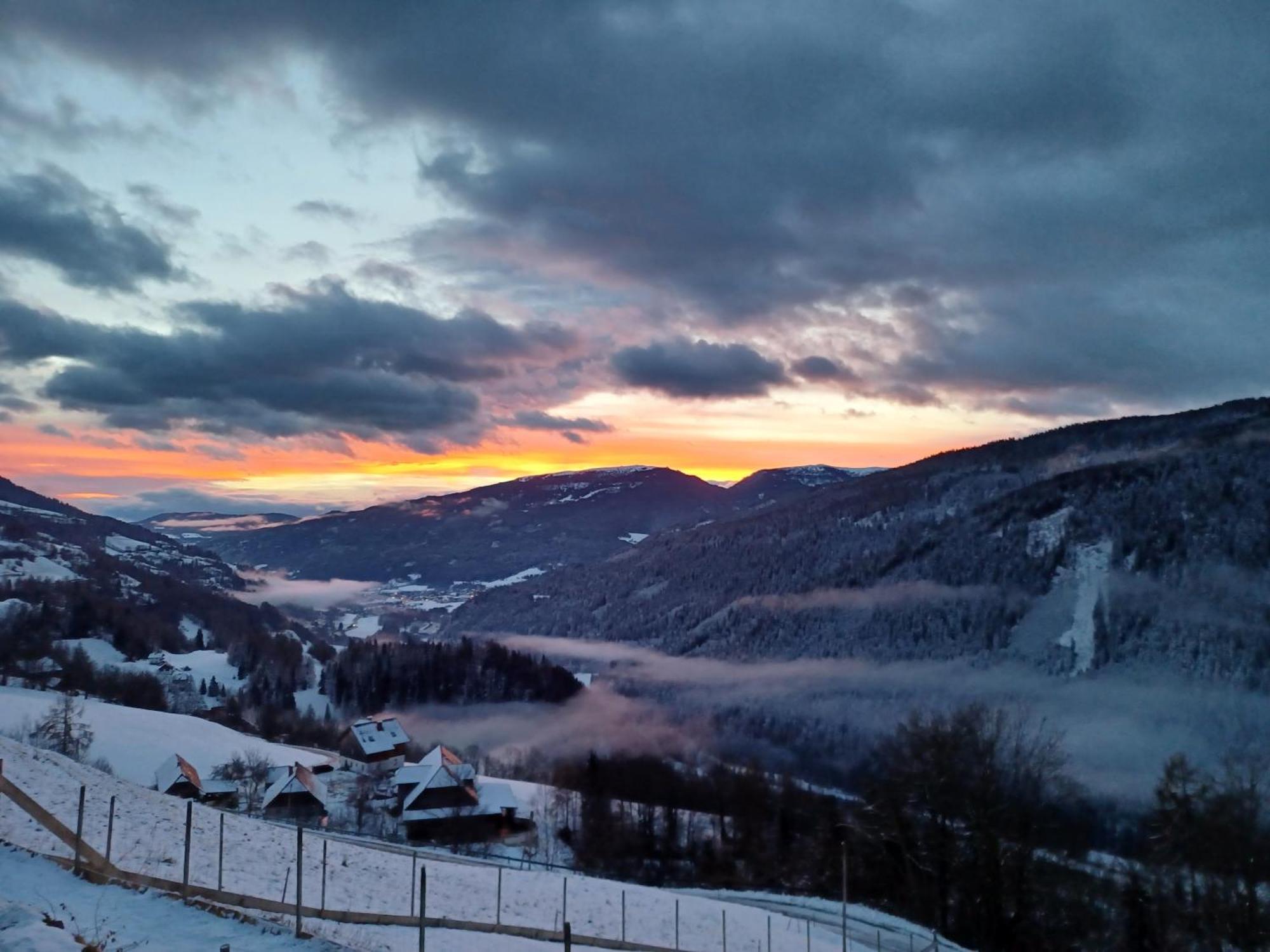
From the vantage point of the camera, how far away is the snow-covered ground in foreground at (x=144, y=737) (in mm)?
66062

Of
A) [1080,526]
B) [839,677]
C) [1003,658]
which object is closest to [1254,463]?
[1080,526]

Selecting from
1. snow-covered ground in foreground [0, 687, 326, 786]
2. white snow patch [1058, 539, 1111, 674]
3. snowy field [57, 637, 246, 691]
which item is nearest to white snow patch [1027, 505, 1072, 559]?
white snow patch [1058, 539, 1111, 674]

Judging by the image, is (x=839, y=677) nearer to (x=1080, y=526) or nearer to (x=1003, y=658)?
(x=1003, y=658)

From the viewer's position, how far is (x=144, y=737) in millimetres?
71938

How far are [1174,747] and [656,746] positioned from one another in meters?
68.6

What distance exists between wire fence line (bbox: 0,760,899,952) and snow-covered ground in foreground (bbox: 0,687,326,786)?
39537 mm

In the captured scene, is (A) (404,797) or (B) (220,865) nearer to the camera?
(B) (220,865)


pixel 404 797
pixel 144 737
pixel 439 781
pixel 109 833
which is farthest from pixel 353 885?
pixel 144 737

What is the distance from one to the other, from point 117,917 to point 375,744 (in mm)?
80939

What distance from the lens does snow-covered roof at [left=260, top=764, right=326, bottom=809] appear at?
201 feet

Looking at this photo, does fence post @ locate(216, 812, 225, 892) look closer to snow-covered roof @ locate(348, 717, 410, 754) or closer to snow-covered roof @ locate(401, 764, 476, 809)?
snow-covered roof @ locate(401, 764, 476, 809)

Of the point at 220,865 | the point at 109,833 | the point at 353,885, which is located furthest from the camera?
the point at 353,885

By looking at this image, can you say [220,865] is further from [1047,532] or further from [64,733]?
[1047,532]

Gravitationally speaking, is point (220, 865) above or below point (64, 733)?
above
